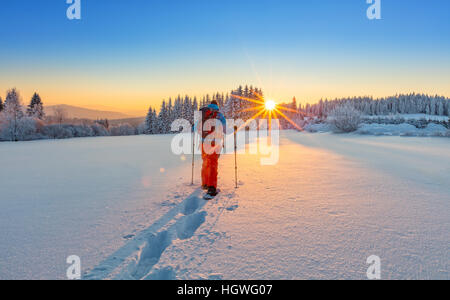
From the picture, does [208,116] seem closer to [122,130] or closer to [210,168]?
[210,168]

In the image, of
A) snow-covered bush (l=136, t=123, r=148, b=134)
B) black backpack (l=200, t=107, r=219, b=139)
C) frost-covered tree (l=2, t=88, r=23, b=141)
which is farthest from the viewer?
snow-covered bush (l=136, t=123, r=148, b=134)

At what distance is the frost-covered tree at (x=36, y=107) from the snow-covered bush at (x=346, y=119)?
5727 centimetres

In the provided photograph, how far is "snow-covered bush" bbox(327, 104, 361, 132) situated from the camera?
1123 inches

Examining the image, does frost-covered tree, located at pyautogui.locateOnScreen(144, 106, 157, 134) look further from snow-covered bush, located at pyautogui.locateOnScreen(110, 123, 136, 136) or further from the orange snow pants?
the orange snow pants

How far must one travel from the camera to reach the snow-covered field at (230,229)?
2256mm

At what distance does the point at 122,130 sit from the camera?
48.3 meters

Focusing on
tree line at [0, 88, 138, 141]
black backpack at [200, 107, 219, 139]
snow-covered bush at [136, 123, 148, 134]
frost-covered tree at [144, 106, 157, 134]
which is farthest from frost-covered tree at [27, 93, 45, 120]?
black backpack at [200, 107, 219, 139]

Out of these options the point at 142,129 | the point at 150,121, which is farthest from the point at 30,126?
the point at 150,121

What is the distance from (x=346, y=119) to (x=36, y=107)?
62989 millimetres

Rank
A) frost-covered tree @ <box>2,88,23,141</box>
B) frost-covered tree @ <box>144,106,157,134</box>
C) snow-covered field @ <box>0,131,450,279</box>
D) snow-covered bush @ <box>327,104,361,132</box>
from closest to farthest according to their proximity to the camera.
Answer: snow-covered field @ <box>0,131,450,279</box>, frost-covered tree @ <box>2,88,23,141</box>, snow-covered bush @ <box>327,104,361,132</box>, frost-covered tree @ <box>144,106,157,134</box>

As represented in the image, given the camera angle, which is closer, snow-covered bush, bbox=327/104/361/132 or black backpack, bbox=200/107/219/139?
black backpack, bbox=200/107/219/139

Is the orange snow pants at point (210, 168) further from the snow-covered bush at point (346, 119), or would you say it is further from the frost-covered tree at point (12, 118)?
the frost-covered tree at point (12, 118)

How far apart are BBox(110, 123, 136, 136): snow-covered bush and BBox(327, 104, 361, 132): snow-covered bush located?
43422 millimetres
